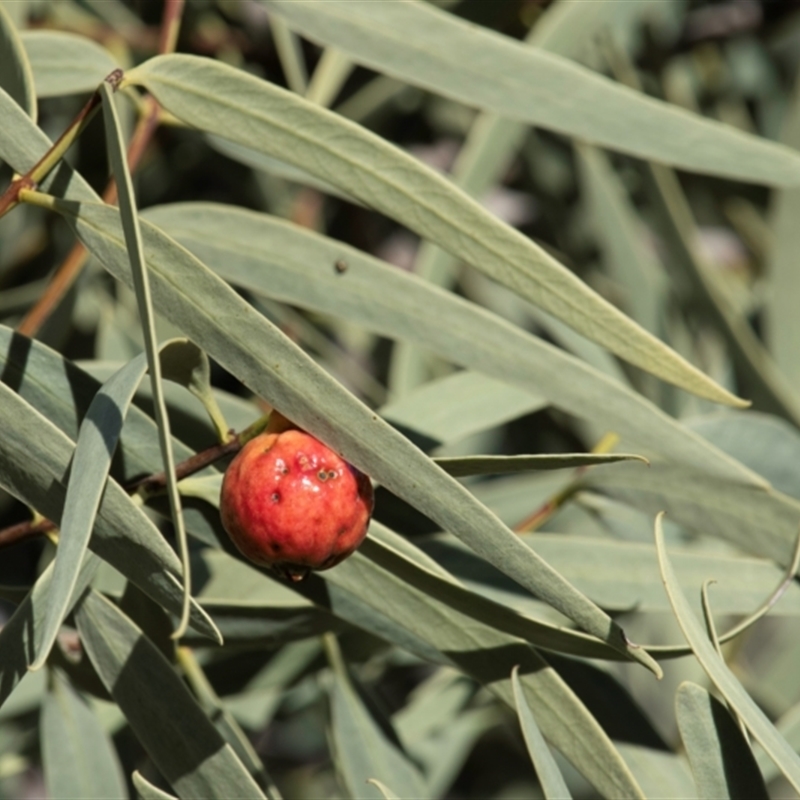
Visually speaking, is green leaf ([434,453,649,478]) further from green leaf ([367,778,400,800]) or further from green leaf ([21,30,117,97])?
green leaf ([21,30,117,97])

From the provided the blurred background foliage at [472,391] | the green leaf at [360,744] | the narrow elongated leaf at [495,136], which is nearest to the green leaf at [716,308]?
the blurred background foliage at [472,391]

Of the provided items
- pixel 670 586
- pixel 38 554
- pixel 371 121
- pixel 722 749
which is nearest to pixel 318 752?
pixel 38 554

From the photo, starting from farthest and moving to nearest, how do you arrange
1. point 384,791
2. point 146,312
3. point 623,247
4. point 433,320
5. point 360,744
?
point 623,247 → point 360,744 → point 433,320 → point 384,791 → point 146,312

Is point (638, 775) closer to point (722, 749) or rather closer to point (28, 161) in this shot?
point (722, 749)

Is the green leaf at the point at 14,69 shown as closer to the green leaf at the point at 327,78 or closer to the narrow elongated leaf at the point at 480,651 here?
the narrow elongated leaf at the point at 480,651

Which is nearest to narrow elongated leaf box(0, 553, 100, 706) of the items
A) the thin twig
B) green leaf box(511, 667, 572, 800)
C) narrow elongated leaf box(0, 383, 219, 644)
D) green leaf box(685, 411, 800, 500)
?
narrow elongated leaf box(0, 383, 219, 644)

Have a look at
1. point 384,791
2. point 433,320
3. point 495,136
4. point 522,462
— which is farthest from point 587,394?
point 495,136

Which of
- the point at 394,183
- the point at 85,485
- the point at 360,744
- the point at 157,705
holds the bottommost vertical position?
the point at 360,744

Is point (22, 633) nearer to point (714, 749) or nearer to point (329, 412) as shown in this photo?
point (329, 412)
